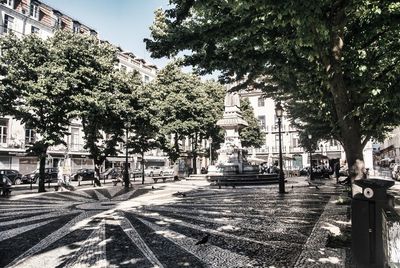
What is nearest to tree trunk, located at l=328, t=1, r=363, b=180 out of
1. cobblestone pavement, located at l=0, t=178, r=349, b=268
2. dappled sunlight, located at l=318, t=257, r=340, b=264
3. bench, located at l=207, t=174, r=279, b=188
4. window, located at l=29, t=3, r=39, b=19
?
cobblestone pavement, located at l=0, t=178, r=349, b=268

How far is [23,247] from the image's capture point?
293 inches

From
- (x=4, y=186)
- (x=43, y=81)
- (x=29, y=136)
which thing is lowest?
(x=4, y=186)

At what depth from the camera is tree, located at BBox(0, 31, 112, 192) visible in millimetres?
19969

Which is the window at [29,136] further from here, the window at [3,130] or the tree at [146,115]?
the tree at [146,115]

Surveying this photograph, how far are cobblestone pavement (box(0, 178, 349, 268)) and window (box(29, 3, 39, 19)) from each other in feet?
124

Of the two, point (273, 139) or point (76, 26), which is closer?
point (76, 26)

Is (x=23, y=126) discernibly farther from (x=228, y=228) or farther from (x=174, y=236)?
(x=228, y=228)

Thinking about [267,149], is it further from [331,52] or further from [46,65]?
[331,52]

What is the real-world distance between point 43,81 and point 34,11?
29.9 metres

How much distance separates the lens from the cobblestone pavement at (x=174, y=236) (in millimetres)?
6270

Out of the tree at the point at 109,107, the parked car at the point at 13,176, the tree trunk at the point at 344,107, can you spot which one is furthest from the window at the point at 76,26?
the tree trunk at the point at 344,107

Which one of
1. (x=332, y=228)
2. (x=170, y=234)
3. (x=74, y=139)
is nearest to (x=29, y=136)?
(x=74, y=139)

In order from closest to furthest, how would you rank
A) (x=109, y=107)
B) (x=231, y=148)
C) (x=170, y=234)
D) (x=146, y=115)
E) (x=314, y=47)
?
(x=314, y=47), (x=170, y=234), (x=109, y=107), (x=146, y=115), (x=231, y=148)

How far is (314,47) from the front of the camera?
21.7 ft
